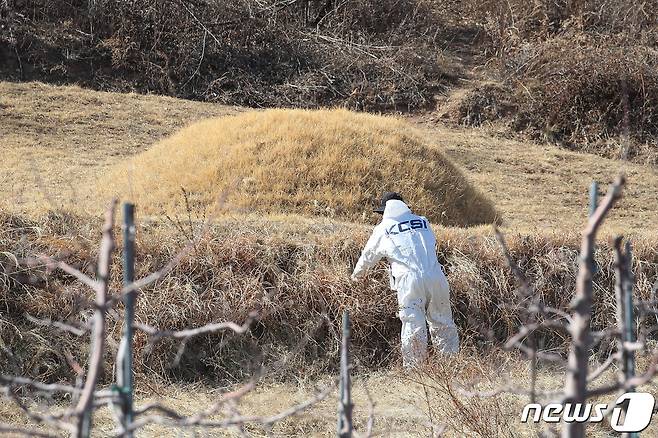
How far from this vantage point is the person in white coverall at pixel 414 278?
26.5ft

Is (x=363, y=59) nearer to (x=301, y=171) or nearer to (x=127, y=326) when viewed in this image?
(x=301, y=171)

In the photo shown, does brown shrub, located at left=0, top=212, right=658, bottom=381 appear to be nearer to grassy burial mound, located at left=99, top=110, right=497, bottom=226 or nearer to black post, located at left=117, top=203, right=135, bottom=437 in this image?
grassy burial mound, located at left=99, top=110, right=497, bottom=226

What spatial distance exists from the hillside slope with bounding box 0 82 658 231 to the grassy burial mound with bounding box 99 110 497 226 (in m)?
1.05

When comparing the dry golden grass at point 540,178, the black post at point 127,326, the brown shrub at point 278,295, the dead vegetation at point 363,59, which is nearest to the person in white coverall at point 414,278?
the brown shrub at point 278,295

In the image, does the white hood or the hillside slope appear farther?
the hillside slope

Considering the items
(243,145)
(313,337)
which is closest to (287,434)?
(313,337)

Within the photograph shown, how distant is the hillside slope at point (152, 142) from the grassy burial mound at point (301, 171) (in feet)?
3.43

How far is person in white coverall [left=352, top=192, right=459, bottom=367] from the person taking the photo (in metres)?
8.08

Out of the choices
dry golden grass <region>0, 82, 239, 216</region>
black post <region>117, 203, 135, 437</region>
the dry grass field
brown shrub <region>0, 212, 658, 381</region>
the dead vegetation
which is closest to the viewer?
black post <region>117, 203, 135, 437</region>

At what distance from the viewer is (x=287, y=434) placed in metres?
6.71

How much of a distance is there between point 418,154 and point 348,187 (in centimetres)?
170

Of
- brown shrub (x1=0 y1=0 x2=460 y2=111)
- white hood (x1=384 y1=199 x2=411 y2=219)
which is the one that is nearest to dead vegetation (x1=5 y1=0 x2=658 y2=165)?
brown shrub (x1=0 y1=0 x2=460 y2=111)

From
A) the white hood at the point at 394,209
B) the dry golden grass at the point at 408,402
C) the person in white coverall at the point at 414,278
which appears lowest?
the dry golden grass at the point at 408,402

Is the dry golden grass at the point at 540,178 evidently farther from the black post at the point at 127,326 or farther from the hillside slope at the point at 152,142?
the black post at the point at 127,326
